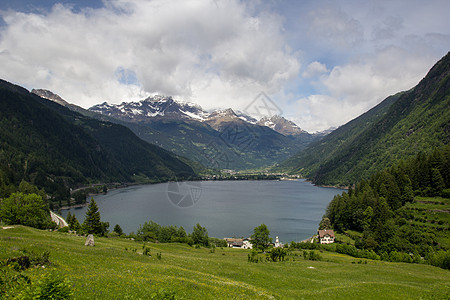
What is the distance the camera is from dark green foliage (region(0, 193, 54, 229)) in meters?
66.0

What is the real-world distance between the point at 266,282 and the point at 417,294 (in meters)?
14.9

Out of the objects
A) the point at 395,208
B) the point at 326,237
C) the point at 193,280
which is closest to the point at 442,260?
the point at 326,237

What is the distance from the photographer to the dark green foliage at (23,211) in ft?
217

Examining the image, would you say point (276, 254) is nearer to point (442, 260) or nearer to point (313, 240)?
point (442, 260)

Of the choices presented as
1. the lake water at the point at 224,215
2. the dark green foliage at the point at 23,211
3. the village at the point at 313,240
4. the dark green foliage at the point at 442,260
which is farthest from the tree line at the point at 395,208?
the dark green foliage at the point at 23,211

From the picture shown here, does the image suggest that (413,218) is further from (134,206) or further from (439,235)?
(134,206)

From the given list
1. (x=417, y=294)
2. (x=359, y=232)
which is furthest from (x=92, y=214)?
(x=359, y=232)

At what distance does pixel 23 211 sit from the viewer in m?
68.2

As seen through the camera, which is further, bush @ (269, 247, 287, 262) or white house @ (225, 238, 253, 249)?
white house @ (225, 238, 253, 249)

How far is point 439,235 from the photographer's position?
68.5 m

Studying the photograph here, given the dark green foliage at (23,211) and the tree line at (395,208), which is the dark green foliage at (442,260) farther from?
the dark green foliage at (23,211)

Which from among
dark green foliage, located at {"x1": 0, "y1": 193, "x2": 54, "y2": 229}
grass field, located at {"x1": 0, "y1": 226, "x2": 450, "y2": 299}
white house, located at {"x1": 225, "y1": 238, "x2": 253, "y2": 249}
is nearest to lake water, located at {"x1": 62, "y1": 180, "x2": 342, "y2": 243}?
white house, located at {"x1": 225, "y1": 238, "x2": 253, "y2": 249}

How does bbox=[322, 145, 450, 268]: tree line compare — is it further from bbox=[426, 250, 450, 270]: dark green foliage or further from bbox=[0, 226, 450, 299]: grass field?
bbox=[0, 226, 450, 299]: grass field

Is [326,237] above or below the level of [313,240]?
above
